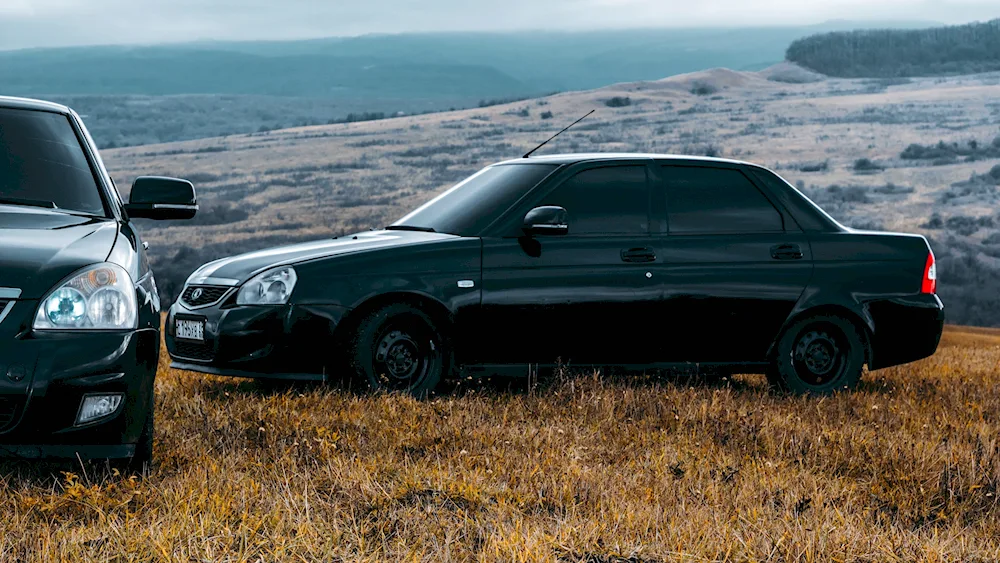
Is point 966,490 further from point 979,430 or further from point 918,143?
point 918,143

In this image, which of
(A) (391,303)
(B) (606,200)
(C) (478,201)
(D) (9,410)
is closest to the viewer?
(D) (9,410)

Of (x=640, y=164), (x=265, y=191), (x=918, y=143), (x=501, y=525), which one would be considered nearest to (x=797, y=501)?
(x=501, y=525)

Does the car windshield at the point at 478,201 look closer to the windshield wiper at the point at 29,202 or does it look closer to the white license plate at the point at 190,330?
the white license plate at the point at 190,330

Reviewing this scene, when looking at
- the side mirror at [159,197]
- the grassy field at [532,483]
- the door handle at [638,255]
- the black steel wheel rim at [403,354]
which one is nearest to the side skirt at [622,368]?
the grassy field at [532,483]

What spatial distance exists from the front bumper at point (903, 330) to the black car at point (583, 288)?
0.04ft

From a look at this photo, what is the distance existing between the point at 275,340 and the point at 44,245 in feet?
8.03

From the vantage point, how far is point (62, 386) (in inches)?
186

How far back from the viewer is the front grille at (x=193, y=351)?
7.54 metres

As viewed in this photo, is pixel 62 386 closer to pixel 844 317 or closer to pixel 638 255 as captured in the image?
pixel 638 255

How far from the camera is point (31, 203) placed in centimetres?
586

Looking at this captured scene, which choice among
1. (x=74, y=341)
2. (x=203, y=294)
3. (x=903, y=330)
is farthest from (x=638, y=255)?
(x=74, y=341)

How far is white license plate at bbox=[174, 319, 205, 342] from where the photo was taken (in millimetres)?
7598

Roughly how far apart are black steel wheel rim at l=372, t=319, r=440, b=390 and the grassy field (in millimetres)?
270

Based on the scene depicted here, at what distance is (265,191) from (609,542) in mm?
91825
